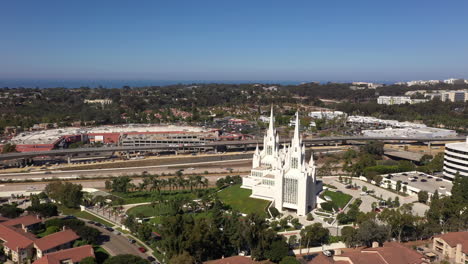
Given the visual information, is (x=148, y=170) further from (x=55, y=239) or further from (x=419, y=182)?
(x=419, y=182)

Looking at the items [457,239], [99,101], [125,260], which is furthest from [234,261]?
[99,101]

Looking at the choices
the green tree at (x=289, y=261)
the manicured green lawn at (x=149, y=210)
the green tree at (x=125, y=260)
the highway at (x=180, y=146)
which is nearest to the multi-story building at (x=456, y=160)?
the highway at (x=180, y=146)

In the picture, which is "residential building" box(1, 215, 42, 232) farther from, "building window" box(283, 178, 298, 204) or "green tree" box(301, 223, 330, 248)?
"green tree" box(301, 223, 330, 248)

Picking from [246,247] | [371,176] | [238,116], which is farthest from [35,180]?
[238,116]

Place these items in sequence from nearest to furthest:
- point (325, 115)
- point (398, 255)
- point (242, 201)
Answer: point (398, 255) → point (242, 201) → point (325, 115)

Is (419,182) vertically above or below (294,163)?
below

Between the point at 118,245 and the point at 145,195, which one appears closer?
the point at 118,245

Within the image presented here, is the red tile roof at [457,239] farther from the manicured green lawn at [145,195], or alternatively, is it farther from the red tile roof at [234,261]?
the manicured green lawn at [145,195]
